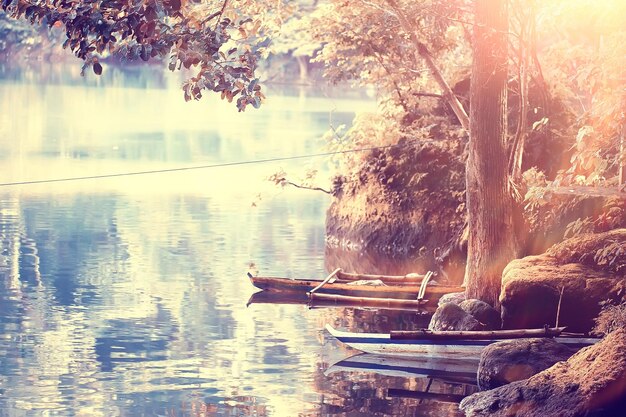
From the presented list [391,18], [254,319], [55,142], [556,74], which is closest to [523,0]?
[391,18]

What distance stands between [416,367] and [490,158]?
170 inches

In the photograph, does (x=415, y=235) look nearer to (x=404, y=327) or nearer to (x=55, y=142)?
(x=404, y=327)

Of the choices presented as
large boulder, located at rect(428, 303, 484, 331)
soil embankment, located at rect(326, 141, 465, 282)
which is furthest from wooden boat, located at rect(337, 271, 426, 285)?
soil embankment, located at rect(326, 141, 465, 282)

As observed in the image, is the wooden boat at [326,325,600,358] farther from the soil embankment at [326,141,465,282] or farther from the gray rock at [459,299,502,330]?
the soil embankment at [326,141,465,282]

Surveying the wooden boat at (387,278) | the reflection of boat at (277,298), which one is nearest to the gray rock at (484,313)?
the wooden boat at (387,278)

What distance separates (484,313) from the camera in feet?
63.1

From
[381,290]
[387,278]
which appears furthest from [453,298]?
[387,278]

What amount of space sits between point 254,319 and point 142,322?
1.72 m

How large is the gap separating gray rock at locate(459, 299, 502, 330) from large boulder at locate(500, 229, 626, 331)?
0.77m

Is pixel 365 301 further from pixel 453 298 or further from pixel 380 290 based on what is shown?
pixel 453 298

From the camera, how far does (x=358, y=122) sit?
2841 centimetres

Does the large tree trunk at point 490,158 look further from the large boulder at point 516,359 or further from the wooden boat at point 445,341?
the large boulder at point 516,359

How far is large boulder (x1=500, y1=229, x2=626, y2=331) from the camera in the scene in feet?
57.6

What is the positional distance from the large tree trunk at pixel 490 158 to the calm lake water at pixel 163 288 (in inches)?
59.5
